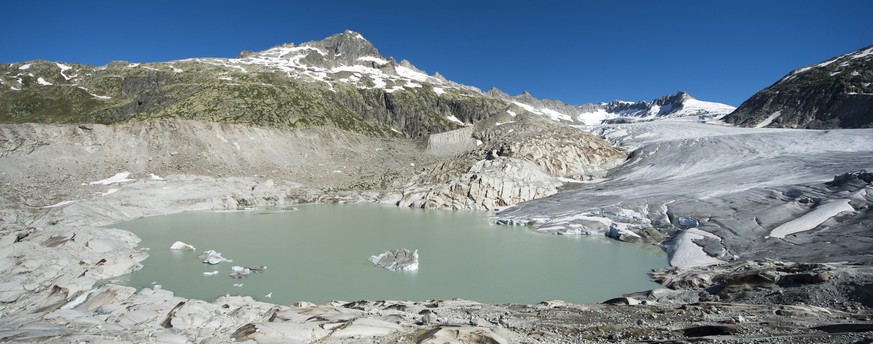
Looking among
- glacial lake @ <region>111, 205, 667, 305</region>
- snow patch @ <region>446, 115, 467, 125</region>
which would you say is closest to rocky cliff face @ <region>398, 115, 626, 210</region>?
glacial lake @ <region>111, 205, 667, 305</region>

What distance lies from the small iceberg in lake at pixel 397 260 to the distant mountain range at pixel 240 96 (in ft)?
213

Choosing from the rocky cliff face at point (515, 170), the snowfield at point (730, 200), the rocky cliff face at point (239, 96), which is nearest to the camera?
the snowfield at point (730, 200)

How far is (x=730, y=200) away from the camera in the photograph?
3109cm

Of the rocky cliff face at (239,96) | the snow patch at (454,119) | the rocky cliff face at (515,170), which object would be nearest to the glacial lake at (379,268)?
the rocky cliff face at (515,170)

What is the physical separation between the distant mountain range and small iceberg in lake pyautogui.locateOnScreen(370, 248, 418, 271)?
6503cm

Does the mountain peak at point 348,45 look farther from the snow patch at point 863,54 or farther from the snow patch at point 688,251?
the snow patch at point 688,251

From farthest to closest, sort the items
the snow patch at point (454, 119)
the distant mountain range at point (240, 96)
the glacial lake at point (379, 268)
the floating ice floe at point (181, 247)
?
1. the snow patch at point (454, 119)
2. the distant mountain range at point (240, 96)
3. the floating ice floe at point (181, 247)
4. the glacial lake at point (379, 268)

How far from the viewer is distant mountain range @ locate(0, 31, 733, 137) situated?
86.5 m

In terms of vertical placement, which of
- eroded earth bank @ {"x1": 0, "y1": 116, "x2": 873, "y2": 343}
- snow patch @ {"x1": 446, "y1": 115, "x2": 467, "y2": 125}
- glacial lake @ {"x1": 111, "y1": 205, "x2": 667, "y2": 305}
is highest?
snow patch @ {"x1": 446, "y1": 115, "x2": 467, "y2": 125}

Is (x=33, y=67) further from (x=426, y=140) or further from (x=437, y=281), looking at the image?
(x=437, y=281)

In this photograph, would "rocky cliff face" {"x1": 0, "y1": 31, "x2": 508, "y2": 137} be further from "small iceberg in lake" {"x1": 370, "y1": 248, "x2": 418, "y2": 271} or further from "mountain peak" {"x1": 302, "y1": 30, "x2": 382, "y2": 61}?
"small iceberg in lake" {"x1": 370, "y1": 248, "x2": 418, "y2": 271}

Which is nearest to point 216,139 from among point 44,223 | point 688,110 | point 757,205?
point 44,223

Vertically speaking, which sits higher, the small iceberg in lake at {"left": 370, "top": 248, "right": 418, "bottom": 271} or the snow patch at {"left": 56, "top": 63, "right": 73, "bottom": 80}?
the snow patch at {"left": 56, "top": 63, "right": 73, "bottom": 80}

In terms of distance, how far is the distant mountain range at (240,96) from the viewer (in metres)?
86.5
